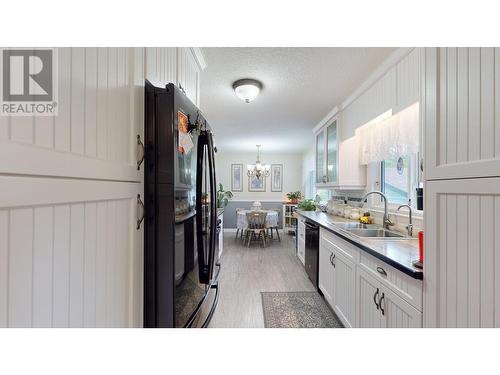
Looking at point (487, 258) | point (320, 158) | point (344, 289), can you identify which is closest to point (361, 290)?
point (344, 289)

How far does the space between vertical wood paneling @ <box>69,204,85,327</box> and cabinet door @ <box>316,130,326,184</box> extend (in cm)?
334

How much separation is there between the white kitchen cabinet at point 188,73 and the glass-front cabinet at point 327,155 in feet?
6.88

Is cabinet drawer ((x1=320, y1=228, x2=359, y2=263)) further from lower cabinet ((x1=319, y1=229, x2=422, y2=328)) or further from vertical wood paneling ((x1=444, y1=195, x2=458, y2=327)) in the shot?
vertical wood paneling ((x1=444, y1=195, x2=458, y2=327))

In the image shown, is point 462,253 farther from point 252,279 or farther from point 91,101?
point 252,279

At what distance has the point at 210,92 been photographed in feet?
8.43

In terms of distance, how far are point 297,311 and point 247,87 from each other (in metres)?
2.42

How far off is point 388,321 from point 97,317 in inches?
57.3

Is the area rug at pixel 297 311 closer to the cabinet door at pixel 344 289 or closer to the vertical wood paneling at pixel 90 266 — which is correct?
the cabinet door at pixel 344 289

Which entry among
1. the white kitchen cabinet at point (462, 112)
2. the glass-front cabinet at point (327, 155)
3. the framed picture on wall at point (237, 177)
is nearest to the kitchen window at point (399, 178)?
the glass-front cabinet at point (327, 155)

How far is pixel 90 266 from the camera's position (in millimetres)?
611

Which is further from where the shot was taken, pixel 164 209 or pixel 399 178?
pixel 399 178

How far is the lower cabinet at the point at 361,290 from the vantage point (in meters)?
1.09

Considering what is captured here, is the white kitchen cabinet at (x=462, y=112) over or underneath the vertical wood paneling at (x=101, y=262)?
over

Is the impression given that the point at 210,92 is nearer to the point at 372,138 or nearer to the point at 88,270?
the point at 372,138
